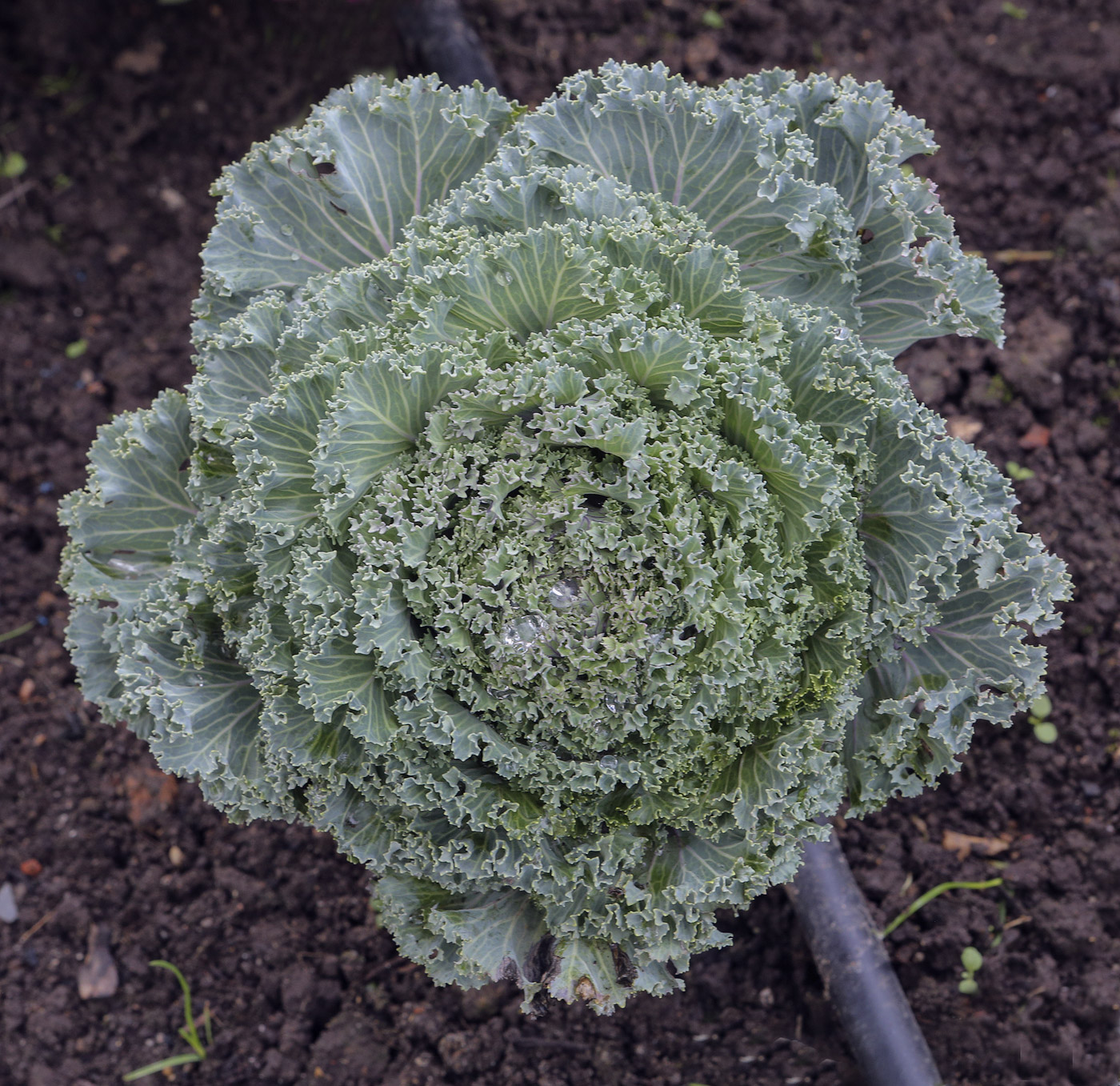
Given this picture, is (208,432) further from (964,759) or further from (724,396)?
(964,759)

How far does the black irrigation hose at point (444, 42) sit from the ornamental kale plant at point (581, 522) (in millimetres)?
2253

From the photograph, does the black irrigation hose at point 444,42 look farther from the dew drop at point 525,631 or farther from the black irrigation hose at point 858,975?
the black irrigation hose at point 858,975

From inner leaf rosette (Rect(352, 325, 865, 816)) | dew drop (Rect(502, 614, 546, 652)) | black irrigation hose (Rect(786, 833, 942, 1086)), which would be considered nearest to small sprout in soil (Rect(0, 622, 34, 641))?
inner leaf rosette (Rect(352, 325, 865, 816))

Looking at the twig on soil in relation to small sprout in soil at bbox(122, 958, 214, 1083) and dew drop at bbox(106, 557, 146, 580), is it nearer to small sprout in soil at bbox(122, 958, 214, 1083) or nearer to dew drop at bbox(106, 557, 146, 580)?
small sprout in soil at bbox(122, 958, 214, 1083)

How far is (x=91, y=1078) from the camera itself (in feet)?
15.3

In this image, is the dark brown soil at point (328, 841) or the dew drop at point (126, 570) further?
the dark brown soil at point (328, 841)

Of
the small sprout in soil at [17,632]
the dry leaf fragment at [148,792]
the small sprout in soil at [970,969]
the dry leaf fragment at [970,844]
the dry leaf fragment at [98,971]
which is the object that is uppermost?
the dry leaf fragment at [970,844]

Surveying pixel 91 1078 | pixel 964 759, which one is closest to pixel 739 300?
pixel 964 759

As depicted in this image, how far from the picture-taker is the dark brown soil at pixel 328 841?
451 cm

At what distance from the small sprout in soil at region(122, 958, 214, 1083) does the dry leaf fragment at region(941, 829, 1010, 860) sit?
352cm

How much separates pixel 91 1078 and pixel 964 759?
4319mm

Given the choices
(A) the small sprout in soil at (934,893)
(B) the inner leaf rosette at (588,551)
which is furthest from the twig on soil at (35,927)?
(A) the small sprout in soil at (934,893)

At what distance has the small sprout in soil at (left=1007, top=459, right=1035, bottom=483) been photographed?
5.27 meters

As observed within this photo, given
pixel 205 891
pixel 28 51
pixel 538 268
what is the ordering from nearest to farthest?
pixel 538 268 → pixel 205 891 → pixel 28 51
